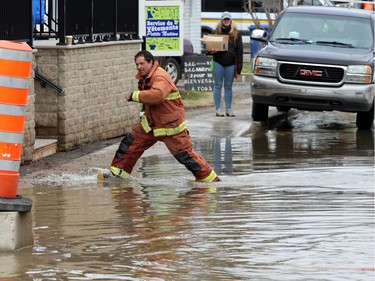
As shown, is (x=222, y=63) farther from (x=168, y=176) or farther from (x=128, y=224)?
(x=128, y=224)

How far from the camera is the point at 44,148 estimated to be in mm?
14898

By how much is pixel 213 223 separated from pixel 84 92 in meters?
6.93

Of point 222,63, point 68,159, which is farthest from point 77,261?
point 222,63

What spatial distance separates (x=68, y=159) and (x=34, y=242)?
20.5 ft

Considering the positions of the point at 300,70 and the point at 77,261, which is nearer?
the point at 77,261

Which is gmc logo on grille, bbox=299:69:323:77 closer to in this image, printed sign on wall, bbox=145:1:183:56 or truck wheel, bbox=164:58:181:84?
printed sign on wall, bbox=145:1:183:56

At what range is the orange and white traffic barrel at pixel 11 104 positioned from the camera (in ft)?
26.5

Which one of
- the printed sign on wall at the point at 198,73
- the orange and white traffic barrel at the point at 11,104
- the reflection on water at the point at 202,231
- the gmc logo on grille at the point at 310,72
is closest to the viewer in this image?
the reflection on water at the point at 202,231

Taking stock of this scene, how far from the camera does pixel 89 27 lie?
55.4 feet

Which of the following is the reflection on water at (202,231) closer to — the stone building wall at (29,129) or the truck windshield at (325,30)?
the stone building wall at (29,129)

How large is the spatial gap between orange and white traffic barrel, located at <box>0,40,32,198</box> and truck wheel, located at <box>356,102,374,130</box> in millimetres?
11678

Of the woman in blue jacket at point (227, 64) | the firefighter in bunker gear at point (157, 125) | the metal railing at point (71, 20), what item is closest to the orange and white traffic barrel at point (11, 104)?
the firefighter in bunker gear at point (157, 125)

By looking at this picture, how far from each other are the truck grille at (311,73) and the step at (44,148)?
16.7ft

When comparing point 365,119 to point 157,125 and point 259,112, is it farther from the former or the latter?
point 157,125
